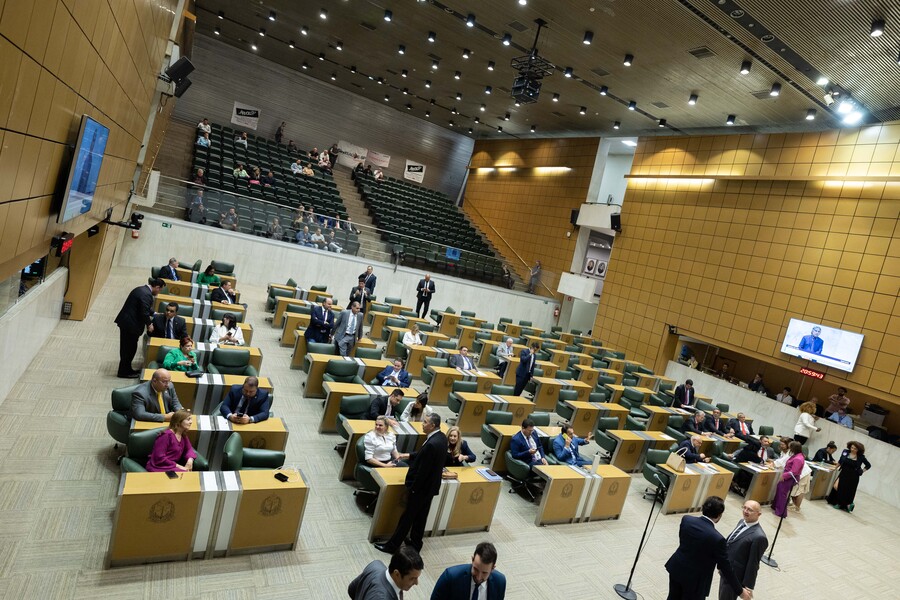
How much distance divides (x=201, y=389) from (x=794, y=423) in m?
14.3

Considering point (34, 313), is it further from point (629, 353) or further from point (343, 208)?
point (629, 353)

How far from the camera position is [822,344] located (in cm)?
1330

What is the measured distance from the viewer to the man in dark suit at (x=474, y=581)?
3279 millimetres

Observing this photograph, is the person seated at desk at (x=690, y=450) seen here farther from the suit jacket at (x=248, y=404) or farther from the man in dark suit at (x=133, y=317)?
the man in dark suit at (x=133, y=317)

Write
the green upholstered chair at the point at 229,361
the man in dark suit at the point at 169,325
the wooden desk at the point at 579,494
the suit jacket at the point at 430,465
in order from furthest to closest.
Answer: the man in dark suit at the point at 169,325, the green upholstered chair at the point at 229,361, the wooden desk at the point at 579,494, the suit jacket at the point at 430,465

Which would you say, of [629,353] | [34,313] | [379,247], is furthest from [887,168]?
[34,313]

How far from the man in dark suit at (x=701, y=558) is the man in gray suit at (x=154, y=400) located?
A: 5.13 meters

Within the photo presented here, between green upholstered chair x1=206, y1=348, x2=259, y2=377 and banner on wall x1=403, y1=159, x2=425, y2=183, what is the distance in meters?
22.1

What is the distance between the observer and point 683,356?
17828 mm

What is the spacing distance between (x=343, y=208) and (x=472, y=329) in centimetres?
942

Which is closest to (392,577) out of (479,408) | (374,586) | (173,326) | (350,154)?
(374,586)

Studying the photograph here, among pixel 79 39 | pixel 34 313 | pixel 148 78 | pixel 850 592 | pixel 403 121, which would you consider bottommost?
pixel 850 592

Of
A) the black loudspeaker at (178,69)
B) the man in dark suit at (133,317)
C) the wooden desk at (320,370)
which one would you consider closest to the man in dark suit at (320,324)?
the wooden desk at (320,370)

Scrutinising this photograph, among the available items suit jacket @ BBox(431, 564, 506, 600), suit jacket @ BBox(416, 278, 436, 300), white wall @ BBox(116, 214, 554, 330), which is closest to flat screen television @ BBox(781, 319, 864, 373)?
white wall @ BBox(116, 214, 554, 330)
